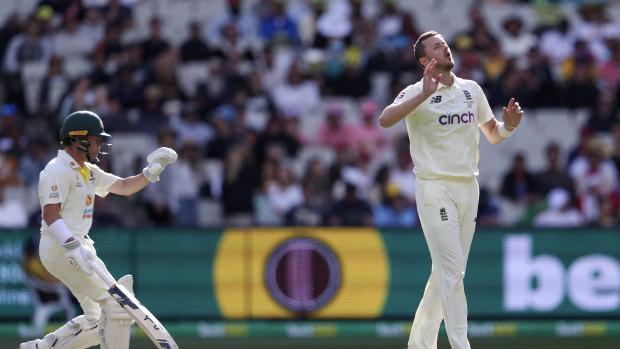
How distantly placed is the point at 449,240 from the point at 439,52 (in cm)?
132

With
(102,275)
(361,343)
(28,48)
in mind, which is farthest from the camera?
(28,48)

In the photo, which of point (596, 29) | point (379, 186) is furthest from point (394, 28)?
point (379, 186)

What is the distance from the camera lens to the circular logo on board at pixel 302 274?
1187 centimetres

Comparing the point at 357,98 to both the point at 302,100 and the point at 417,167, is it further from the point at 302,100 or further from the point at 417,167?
the point at 417,167

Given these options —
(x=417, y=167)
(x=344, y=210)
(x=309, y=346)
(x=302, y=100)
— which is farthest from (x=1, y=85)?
(x=417, y=167)

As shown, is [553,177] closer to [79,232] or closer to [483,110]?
[483,110]

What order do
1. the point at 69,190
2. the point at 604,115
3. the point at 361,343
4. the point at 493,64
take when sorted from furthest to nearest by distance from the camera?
the point at 493,64, the point at 604,115, the point at 361,343, the point at 69,190

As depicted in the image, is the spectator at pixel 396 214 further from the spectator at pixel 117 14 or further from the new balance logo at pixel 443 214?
the spectator at pixel 117 14

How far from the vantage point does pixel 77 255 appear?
7.38 meters

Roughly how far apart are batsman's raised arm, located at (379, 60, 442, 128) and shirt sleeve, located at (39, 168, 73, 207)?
2249 mm

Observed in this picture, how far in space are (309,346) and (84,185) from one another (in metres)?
4.04

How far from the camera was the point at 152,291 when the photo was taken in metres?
11.9

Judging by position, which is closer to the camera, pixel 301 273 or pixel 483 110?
pixel 483 110

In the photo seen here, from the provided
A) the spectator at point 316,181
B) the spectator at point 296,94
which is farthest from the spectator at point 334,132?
the spectator at point 316,181
